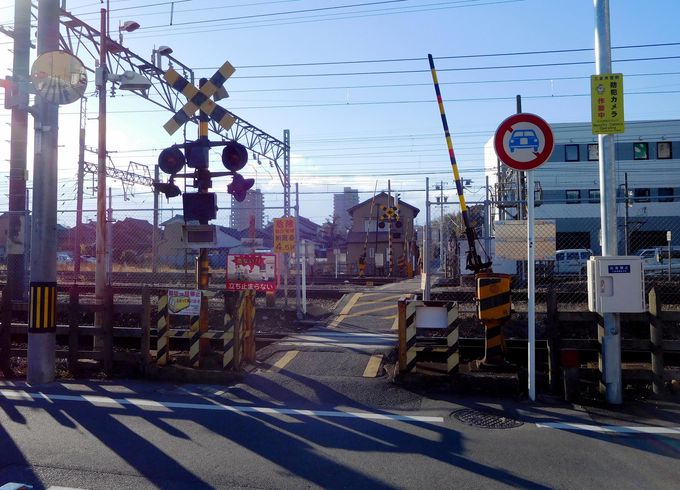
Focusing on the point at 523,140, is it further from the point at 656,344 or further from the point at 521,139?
the point at 656,344

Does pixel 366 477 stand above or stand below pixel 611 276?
below

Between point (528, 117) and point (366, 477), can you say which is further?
point (528, 117)

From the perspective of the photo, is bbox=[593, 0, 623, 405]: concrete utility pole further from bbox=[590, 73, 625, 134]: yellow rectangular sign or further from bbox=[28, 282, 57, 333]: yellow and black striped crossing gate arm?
bbox=[28, 282, 57, 333]: yellow and black striped crossing gate arm

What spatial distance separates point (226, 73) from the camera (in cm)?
884

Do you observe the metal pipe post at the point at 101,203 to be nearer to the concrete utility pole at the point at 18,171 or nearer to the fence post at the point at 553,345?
the concrete utility pole at the point at 18,171

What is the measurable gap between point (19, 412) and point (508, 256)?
24.9 ft

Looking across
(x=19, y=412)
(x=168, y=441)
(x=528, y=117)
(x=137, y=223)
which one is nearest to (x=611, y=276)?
(x=528, y=117)

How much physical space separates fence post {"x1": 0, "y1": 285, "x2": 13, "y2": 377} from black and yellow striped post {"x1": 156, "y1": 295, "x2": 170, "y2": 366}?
241 centimetres

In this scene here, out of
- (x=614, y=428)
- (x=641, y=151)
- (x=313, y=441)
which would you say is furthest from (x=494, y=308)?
(x=641, y=151)

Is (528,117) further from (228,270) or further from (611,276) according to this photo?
(228,270)

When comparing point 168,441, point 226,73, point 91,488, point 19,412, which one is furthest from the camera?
point 226,73

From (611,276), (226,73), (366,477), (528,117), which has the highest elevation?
(226,73)

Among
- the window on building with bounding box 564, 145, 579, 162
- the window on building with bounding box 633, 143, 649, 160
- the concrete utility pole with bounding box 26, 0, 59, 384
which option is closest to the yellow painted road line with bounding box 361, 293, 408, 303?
the concrete utility pole with bounding box 26, 0, 59, 384

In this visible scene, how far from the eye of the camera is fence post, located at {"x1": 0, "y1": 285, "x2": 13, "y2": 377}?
8.91 meters
